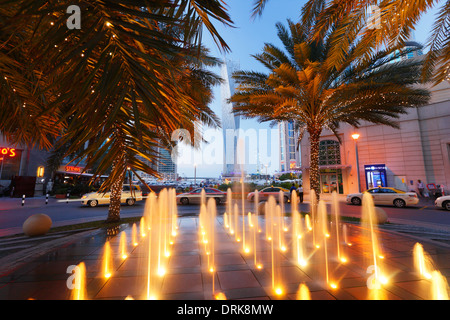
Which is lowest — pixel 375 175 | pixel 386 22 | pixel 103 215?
pixel 103 215

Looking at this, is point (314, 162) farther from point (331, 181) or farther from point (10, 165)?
point (10, 165)

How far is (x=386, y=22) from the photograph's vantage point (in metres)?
4.40

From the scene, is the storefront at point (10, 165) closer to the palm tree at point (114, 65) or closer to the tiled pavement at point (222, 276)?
the tiled pavement at point (222, 276)

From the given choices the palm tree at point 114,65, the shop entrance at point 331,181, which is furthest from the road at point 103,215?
the shop entrance at point 331,181

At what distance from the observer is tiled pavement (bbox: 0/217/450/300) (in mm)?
3033

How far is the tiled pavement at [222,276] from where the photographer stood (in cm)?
303

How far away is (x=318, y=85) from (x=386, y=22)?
4164 mm

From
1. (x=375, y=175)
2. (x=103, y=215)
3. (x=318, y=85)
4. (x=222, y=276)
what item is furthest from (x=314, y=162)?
(x=375, y=175)

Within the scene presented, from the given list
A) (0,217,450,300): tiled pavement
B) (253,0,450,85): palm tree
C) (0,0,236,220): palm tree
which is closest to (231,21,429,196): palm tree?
(253,0,450,85): palm tree

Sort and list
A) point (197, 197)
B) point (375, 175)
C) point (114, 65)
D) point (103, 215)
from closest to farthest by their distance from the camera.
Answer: point (114, 65), point (103, 215), point (197, 197), point (375, 175)

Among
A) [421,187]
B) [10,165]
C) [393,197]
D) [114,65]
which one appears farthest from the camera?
[10,165]

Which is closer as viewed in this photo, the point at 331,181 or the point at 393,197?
the point at 393,197

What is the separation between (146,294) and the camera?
304 centimetres
